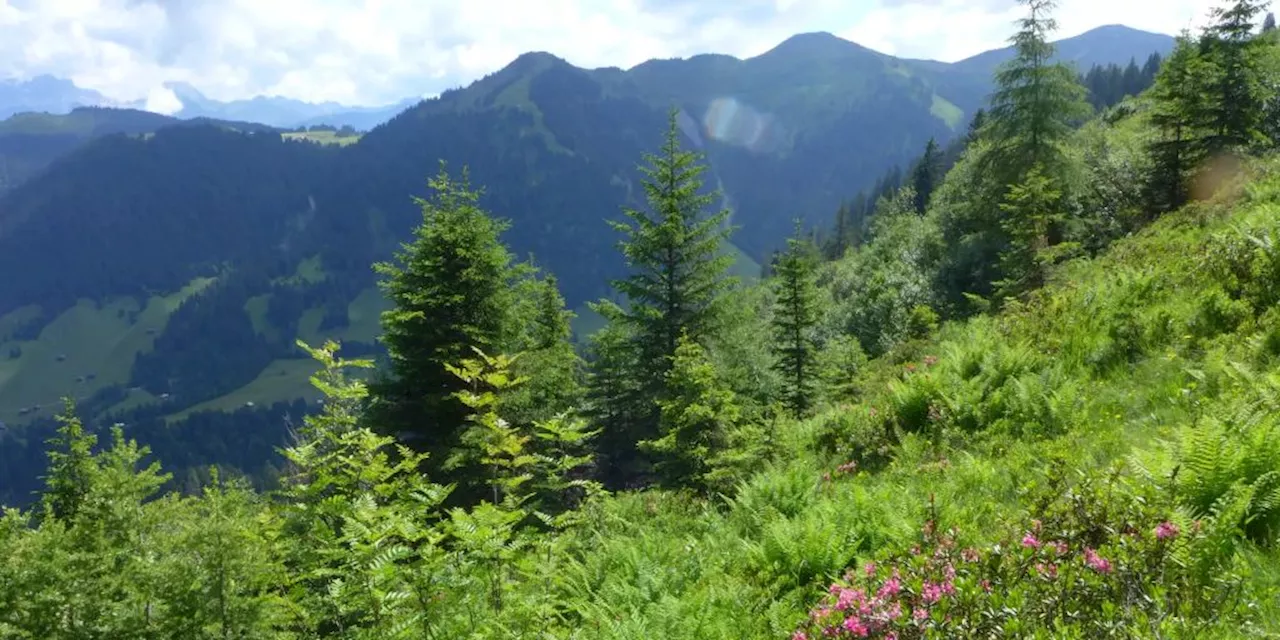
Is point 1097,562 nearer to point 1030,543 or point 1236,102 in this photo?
point 1030,543

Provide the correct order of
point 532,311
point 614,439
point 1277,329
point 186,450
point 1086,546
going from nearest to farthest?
1. point 1086,546
2. point 1277,329
3. point 532,311
4. point 614,439
5. point 186,450

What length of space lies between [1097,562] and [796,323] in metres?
18.9

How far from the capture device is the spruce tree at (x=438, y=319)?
17828 mm

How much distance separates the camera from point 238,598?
869 centimetres

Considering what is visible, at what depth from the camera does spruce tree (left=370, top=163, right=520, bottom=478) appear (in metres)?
17.8

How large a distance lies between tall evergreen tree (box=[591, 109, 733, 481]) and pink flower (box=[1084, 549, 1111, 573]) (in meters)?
17.1

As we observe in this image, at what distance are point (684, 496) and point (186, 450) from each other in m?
237

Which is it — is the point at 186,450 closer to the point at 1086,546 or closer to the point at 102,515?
the point at 102,515

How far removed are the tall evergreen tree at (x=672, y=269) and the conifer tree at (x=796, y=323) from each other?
90.3 inches

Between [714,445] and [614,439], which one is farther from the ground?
[714,445]

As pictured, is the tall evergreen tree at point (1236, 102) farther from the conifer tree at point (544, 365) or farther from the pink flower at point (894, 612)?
the pink flower at point (894, 612)

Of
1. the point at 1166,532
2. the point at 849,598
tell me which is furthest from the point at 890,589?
the point at 1166,532

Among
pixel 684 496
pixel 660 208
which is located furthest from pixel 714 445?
pixel 660 208

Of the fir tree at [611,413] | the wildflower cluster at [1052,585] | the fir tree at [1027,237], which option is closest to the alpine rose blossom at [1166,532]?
the wildflower cluster at [1052,585]
